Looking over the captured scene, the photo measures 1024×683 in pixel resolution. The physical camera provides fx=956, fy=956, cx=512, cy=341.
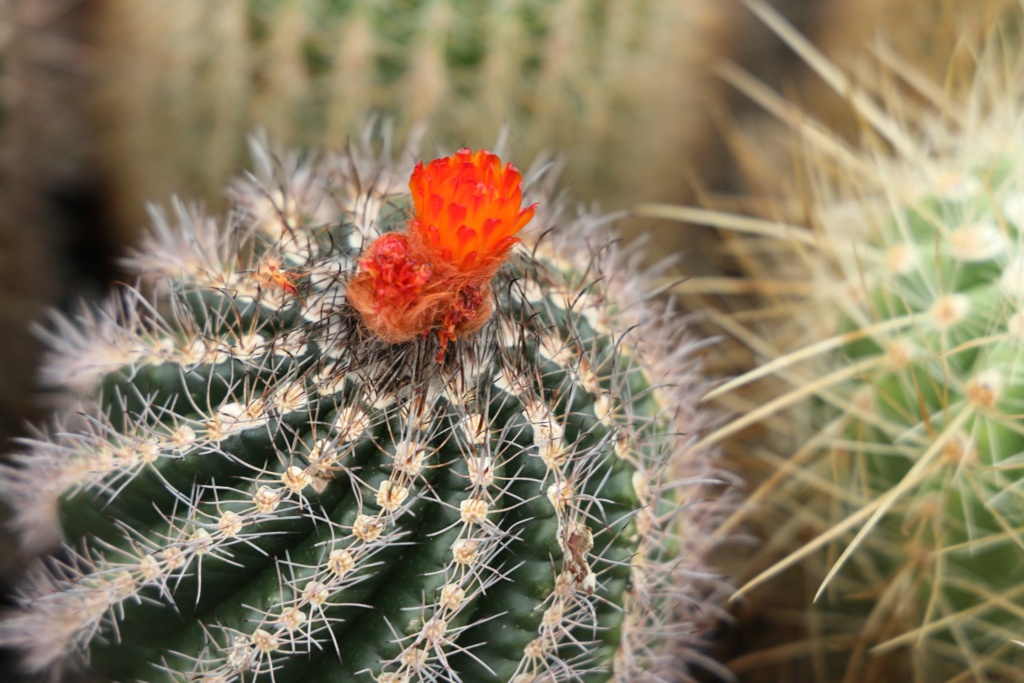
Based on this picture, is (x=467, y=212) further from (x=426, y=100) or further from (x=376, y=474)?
(x=426, y=100)

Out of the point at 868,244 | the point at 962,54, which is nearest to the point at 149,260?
the point at 868,244

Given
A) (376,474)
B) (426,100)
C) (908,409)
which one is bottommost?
(376,474)

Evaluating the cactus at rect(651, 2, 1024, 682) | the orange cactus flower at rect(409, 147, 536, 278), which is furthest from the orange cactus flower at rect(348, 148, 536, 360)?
the cactus at rect(651, 2, 1024, 682)

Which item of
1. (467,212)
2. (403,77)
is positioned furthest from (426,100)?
(467,212)

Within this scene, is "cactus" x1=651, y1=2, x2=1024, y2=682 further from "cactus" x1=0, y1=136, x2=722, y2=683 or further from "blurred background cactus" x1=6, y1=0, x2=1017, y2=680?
"cactus" x1=0, y1=136, x2=722, y2=683

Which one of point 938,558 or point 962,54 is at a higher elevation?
point 962,54

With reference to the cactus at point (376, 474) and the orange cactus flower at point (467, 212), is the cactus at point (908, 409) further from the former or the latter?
the orange cactus flower at point (467, 212)

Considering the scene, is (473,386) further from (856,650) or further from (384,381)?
(856,650)
